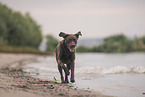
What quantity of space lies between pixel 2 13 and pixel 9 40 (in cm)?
820

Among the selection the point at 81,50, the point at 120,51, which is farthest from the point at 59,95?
the point at 81,50

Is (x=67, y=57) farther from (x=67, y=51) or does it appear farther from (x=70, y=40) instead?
(x=70, y=40)

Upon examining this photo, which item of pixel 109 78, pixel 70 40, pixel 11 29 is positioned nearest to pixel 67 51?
pixel 70 40

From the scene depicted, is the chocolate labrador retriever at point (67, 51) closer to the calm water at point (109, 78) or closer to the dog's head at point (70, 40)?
the dog's head at point (70, 40)

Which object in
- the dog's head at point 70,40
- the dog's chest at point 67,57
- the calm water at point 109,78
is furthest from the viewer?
the dog's chest at point 67,57

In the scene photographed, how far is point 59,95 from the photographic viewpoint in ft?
18.3

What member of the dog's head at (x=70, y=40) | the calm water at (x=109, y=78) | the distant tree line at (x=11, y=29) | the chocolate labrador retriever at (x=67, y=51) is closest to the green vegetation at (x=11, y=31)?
the distant tree line at (x=11, y=29)

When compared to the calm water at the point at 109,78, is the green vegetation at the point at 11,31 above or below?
above

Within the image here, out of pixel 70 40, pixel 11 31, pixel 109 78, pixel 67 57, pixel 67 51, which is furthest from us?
pixel 11 31

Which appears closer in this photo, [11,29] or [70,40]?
[70,40]

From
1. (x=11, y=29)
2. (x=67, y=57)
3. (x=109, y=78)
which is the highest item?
(x=11, y=29)

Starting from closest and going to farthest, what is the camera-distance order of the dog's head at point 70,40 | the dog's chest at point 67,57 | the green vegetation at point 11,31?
the dog's head at point 70,40 < the dog's chest at point 67,57 < the green vegetation at point 11,31

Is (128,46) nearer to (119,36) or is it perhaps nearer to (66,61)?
(119,36)

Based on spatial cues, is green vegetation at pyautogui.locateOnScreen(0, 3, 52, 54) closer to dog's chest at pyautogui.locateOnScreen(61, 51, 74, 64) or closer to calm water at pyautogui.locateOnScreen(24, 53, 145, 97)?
calm water at pyautogui.locateOnScreen(24, 53, 145, 97)
